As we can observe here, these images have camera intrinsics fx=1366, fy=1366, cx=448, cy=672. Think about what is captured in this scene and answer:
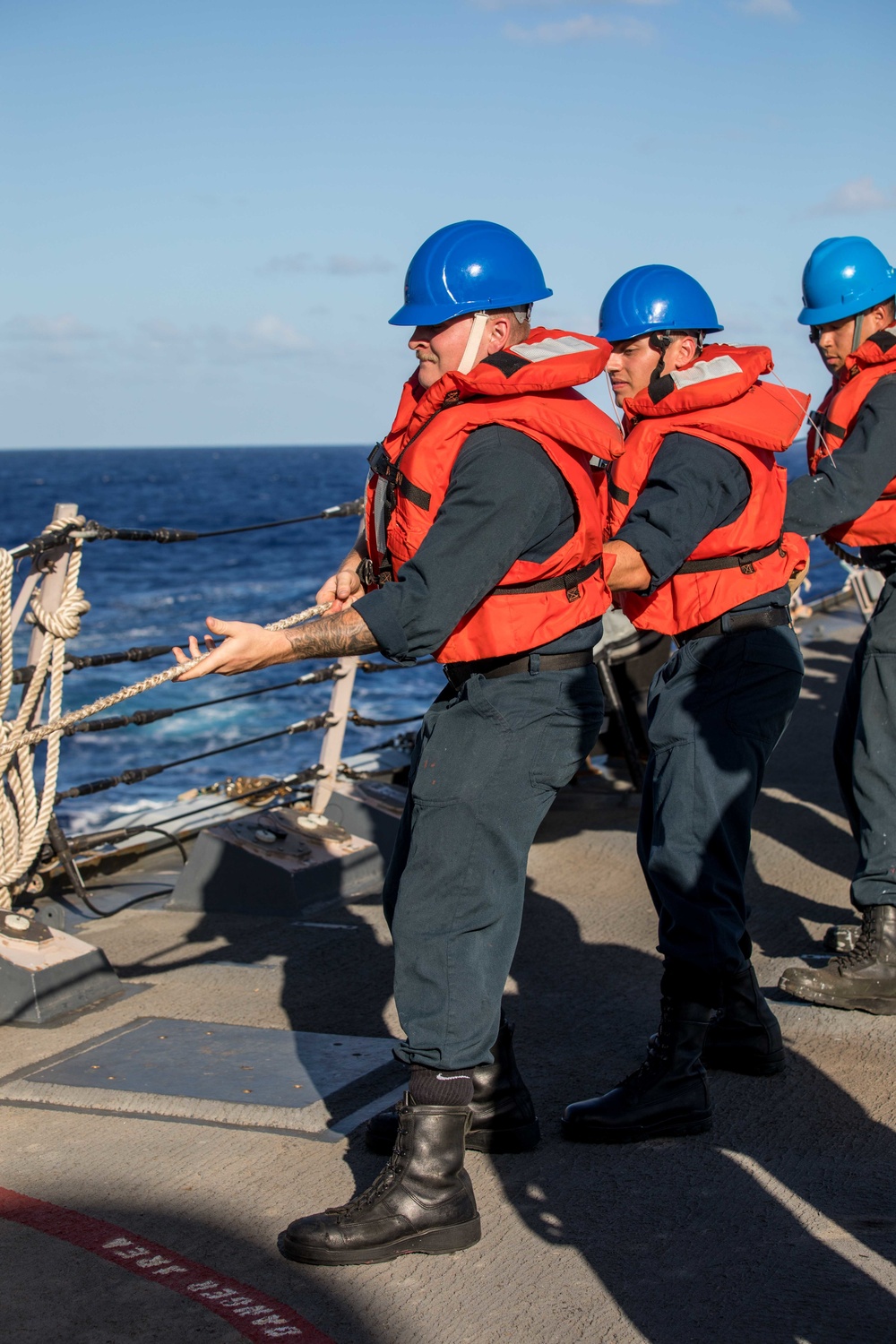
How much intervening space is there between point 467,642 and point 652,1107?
1.23 metres

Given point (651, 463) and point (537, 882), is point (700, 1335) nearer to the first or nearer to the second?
point (651, 463)

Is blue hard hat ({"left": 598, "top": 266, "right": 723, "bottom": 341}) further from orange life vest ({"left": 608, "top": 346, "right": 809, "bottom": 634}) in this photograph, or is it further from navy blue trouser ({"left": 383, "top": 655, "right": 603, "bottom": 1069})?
navy blue trouser ({"left": 383, "top": 655, "right": 603, "bottom": 1069})

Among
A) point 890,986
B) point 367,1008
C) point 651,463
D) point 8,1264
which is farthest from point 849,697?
point 8,1264

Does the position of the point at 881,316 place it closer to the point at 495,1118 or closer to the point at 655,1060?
the point at 655,1060

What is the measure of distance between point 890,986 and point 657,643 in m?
3.12

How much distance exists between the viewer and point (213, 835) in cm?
550

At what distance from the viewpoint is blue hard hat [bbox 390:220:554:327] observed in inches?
120

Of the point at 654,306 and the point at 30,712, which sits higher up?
the point at 654,306

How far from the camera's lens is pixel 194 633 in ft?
102

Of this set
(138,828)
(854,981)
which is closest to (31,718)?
(138,828)

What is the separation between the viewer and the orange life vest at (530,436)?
2.91 meters

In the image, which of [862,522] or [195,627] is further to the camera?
[195,627]

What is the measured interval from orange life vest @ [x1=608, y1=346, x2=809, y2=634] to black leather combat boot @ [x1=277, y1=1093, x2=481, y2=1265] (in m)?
1.52

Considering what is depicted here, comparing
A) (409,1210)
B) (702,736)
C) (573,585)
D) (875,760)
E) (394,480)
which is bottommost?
(409,1210)
